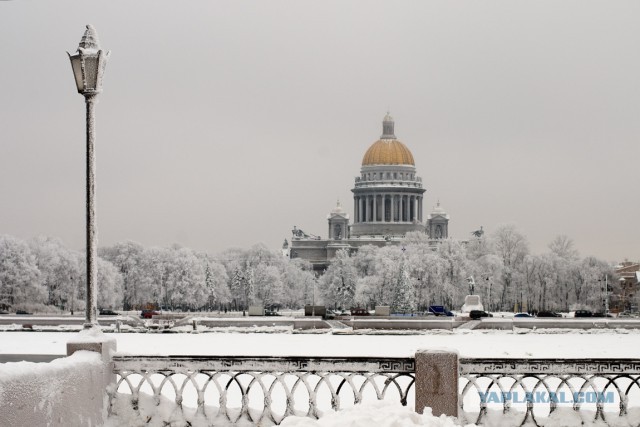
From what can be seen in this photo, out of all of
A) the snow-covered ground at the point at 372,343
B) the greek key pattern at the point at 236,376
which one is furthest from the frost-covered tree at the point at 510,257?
the greek key pattern at the point at 236,376

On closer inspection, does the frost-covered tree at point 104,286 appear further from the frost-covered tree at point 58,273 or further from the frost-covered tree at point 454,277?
the frost-covered tree at point 454,277

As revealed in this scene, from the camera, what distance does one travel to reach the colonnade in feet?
623

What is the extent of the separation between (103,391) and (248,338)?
34361 millimetres

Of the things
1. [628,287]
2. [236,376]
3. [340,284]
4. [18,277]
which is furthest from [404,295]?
[236,376]

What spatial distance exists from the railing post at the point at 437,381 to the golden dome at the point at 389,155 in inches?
7070

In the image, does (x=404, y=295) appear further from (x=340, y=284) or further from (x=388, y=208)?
(x=388, y=208)

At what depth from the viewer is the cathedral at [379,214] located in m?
186

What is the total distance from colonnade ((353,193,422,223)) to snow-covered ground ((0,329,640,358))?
132 metres

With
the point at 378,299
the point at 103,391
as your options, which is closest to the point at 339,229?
the point at 378,299

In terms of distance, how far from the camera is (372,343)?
4553 centimetres

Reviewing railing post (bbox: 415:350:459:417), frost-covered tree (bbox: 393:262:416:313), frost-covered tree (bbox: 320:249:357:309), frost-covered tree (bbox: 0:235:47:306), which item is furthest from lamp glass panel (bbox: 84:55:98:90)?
frost-covered tree (bbox: 320:249:357:309)

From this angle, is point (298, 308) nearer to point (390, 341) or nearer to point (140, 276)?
point (140, 276)

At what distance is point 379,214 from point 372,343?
145 metres

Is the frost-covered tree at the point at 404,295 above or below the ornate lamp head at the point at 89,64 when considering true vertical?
below
